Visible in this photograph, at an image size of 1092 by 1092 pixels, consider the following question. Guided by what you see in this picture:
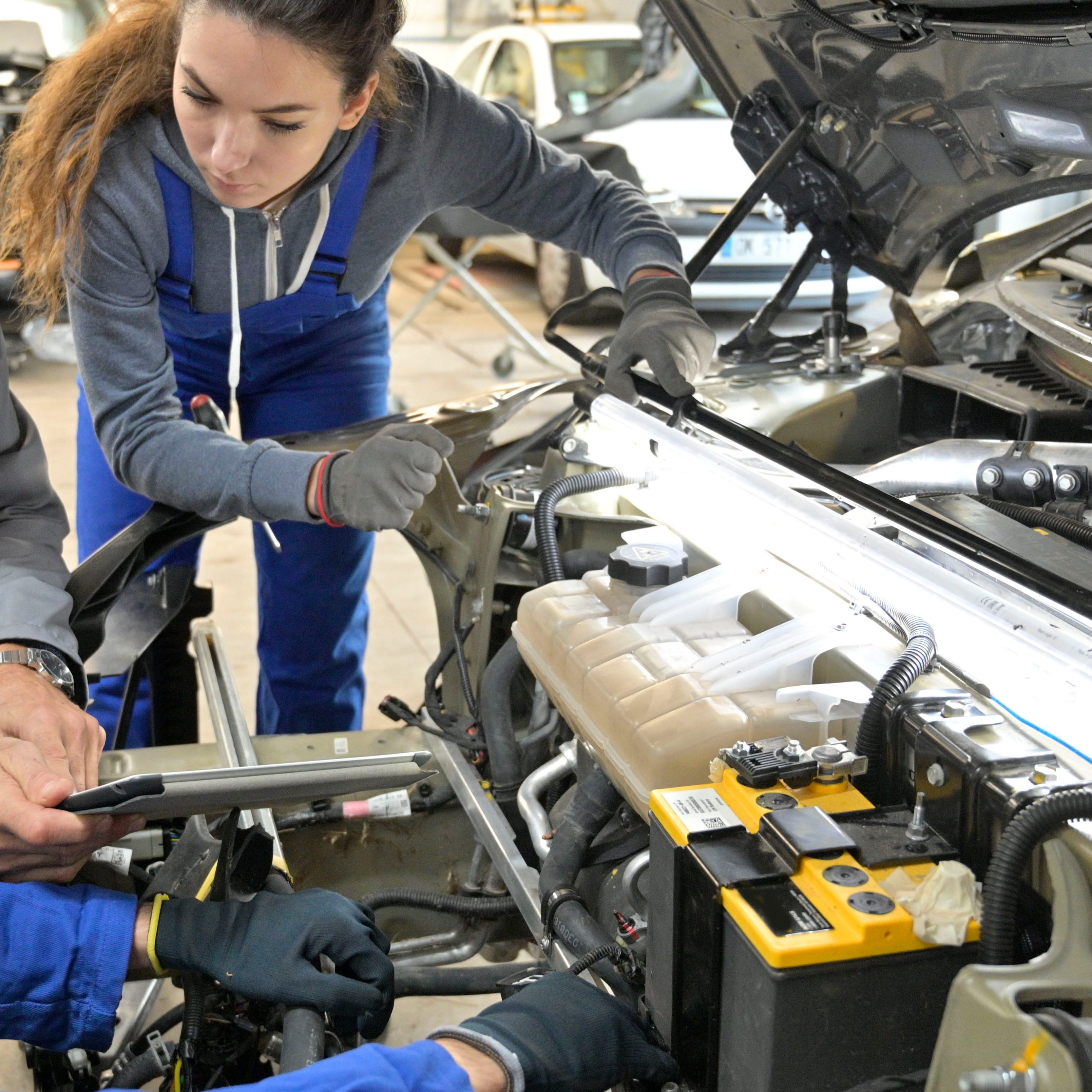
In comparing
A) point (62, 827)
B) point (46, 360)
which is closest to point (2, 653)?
point (62, 827)

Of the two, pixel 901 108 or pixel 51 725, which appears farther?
pixel 901 108

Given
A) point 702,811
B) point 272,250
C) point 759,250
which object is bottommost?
point 759,250

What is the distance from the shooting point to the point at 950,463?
1.48 meters

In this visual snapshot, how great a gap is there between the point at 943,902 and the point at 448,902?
95cm

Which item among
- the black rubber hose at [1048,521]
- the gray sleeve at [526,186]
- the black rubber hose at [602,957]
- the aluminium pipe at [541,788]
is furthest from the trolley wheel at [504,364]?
the black rubber hose at [602,957]

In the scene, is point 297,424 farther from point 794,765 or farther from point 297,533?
point 794,765

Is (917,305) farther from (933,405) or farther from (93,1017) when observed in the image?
(93,1017)

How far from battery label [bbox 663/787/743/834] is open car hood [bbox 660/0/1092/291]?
2.86 ft

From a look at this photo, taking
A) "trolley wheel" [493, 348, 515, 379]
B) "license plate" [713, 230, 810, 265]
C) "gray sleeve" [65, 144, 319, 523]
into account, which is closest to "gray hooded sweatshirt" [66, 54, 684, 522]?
"gray sleeve" [65, 144, 319, 523]

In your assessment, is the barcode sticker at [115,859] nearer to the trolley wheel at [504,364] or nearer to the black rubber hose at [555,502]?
the black rubber hose at [555,502]

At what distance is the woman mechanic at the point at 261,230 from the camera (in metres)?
1.51

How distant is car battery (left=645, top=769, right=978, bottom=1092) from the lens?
853 millimetres

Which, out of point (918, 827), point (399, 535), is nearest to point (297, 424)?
point (918, 827)

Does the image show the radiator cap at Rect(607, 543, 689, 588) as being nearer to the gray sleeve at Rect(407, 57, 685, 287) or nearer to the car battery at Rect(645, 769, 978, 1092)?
the car battery at Rect(645, 769, 978, 1092)
